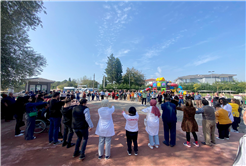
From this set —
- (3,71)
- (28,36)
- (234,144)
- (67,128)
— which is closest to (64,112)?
(67,128)

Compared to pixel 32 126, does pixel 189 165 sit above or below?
below

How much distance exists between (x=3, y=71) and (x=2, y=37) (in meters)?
2.15

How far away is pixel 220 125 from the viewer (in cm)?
369

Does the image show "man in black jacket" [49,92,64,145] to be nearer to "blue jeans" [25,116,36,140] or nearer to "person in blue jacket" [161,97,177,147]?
"blue jeans" [25,116,36,140]

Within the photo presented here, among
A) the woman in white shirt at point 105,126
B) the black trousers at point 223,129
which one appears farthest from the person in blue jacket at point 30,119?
the black trousers at point 223,129

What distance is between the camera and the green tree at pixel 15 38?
19.0 ft

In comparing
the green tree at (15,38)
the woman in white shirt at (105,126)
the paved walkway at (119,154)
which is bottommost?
the paved walkway at (119,154)

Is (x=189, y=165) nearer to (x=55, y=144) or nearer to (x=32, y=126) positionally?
(x=55, y=144)

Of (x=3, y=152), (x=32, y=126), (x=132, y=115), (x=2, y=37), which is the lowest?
(x=3, y=152)

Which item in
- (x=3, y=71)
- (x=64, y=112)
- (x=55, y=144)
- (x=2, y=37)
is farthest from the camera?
(x=3, y=71)

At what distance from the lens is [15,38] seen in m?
7.69

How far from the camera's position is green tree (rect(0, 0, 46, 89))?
579 centimetres

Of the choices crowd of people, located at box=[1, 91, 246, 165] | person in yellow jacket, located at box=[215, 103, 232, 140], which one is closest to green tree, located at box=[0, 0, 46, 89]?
crowd of people, located at box=[1, 91, 246, 165]

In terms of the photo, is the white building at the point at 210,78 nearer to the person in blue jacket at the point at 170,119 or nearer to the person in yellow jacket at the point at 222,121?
the person in yellow jacket at the point at 222,121
